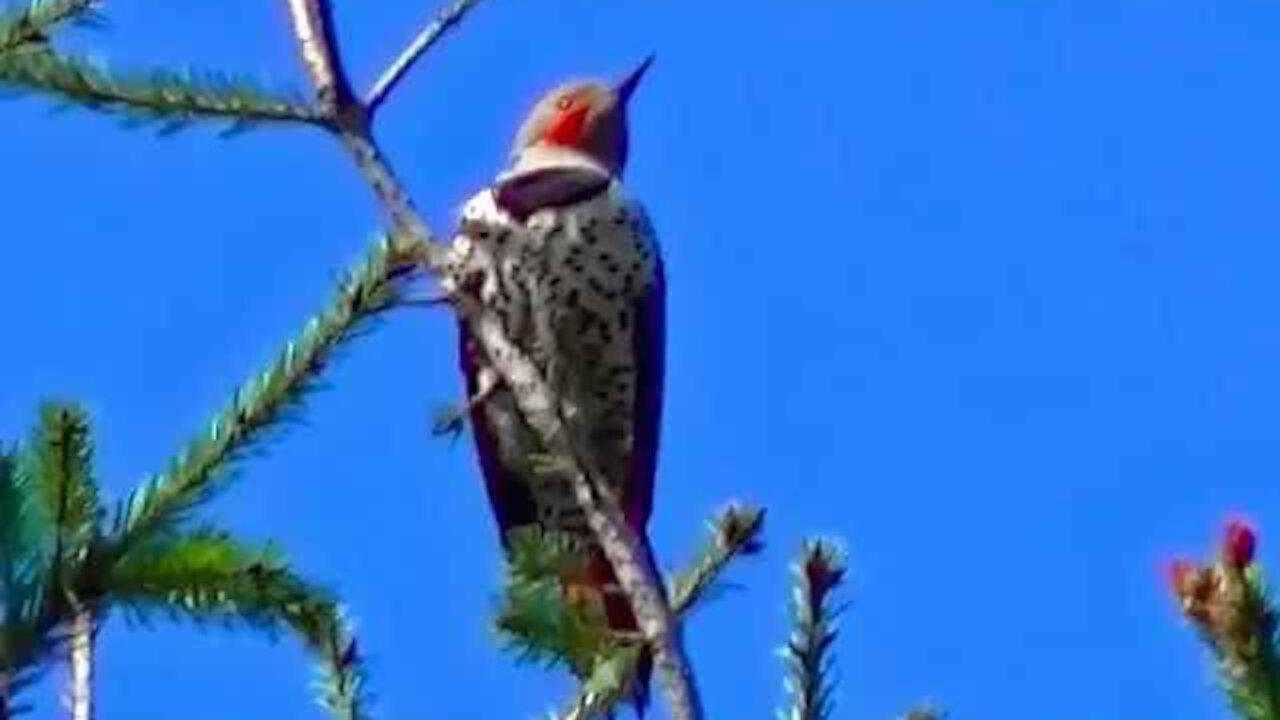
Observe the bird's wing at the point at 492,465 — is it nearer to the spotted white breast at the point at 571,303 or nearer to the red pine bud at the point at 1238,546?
the spotted white breast at the point at 571,303

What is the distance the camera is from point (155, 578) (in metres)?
2.31

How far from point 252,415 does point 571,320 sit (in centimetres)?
338

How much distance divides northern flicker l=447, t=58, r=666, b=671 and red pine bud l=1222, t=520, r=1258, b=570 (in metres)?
3.69

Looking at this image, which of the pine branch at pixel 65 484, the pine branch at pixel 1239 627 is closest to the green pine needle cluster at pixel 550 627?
the pine branch at pixel 65 484

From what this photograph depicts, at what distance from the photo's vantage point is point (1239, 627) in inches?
66.1

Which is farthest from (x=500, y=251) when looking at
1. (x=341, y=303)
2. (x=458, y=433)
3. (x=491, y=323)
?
(x=341, y=303)

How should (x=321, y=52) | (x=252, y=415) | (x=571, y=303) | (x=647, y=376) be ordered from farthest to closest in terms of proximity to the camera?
(x=647, y=376), (x=571, y=303), (x=321, y=52), (x=252, y=415)

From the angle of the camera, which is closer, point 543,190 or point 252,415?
point 252,415

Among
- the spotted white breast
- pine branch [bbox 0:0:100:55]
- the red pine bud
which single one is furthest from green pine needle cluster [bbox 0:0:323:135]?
the spotted white breast

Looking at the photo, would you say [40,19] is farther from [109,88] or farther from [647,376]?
[647,376]

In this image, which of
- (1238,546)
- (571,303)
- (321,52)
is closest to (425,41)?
(321,52)

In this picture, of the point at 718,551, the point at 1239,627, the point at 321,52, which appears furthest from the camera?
the point at 321,52

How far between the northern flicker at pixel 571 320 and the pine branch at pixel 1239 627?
3742 millimetres

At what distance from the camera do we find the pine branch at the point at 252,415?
2371 millimetres
